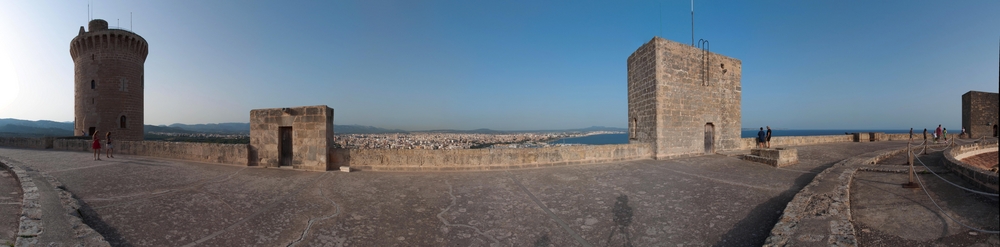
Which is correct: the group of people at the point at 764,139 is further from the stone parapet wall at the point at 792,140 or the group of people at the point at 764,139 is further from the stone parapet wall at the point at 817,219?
the stone parapet wall at the point at 817,219

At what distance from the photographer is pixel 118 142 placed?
1267 centimetres

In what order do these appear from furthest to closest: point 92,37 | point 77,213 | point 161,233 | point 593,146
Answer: point 92,37 < point 593,146 < point 77,213 < point 161,233

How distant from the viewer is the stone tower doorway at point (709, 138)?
41.4 feet

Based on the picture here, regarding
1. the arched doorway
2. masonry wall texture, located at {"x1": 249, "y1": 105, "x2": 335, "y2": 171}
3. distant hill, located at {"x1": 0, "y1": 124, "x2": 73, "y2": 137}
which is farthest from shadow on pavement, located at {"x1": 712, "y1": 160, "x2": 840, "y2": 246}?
distant hill, located at {"x1": 0, "y1": 124, "x2": 73, "y2": 137}

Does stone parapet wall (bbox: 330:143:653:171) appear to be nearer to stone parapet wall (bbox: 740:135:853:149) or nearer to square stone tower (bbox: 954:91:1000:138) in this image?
stone parapet wall (bbox: 740:135:853:149)

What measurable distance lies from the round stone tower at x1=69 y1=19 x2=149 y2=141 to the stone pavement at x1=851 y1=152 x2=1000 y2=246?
3444cm

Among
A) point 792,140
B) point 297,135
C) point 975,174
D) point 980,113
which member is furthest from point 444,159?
point 980,113

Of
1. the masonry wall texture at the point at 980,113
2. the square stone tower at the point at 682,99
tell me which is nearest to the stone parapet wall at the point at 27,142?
the square stone tower at the point at 682,99

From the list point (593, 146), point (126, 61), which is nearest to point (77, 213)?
point (593, 146)

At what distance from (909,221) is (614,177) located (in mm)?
4229

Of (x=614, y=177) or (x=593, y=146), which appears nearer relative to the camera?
(x=614, y=177)

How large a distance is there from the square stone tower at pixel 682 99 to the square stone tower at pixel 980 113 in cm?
2443

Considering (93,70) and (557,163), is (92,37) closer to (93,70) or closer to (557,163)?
(93,70)

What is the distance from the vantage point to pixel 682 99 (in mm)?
11742
